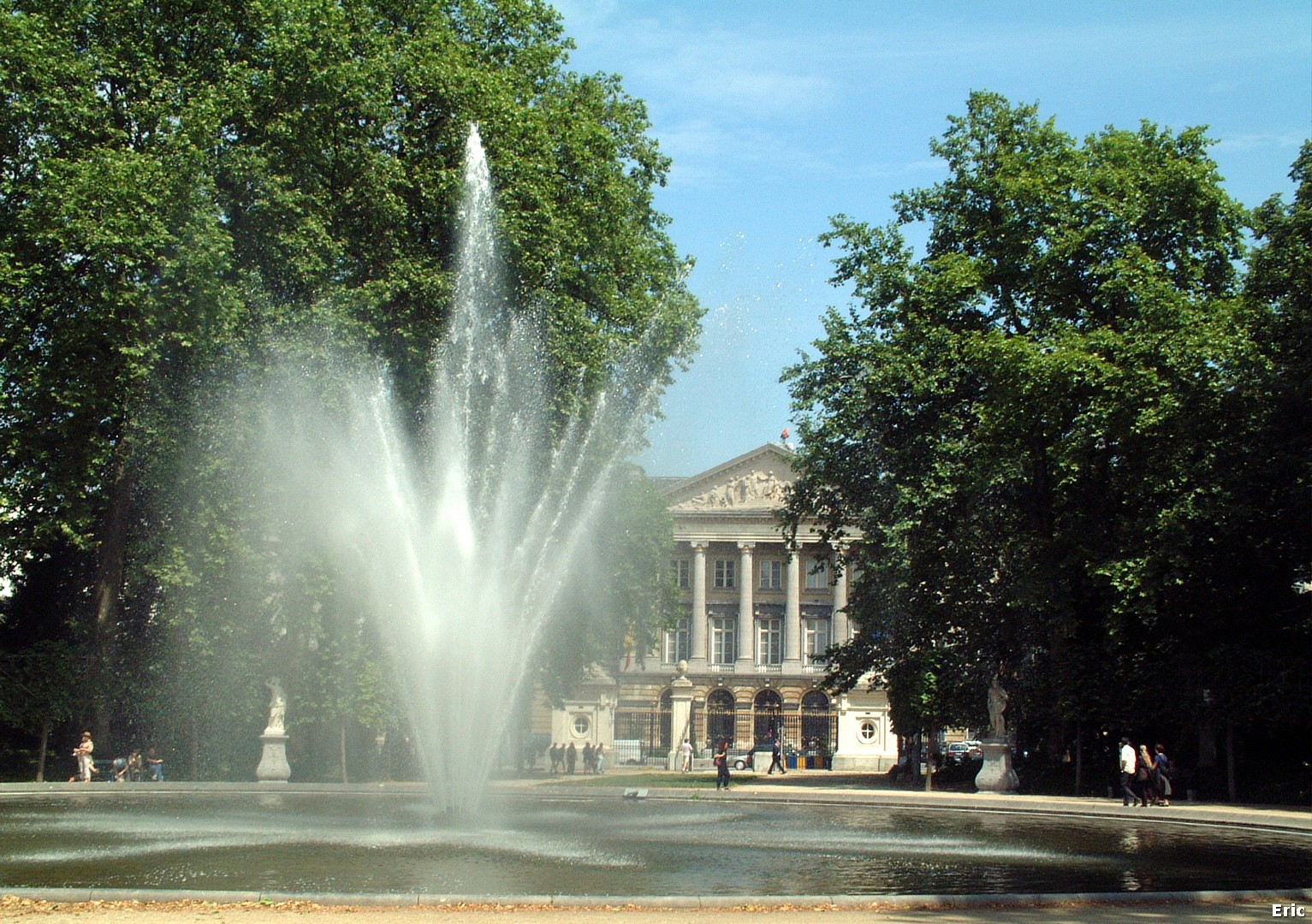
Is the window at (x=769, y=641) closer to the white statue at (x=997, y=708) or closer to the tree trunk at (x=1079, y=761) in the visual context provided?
the white statue at (x=997, y=708)

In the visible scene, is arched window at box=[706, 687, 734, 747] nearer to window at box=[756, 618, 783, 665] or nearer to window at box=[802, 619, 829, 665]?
window at box=[756, 618, 783, 665]

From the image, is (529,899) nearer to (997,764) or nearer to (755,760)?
(997,764)

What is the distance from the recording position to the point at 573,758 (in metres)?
50.4

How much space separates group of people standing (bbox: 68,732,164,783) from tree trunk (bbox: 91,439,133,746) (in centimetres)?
100

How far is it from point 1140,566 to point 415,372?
1669 cm

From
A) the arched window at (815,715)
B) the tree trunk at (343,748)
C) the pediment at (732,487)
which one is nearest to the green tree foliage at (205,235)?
the tree trunk at (343,748)

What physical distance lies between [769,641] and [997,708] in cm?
5568

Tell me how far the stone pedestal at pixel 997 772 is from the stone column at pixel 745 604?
2154 inches

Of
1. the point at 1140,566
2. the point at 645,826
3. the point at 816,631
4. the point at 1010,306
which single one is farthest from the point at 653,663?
the point at 645,826

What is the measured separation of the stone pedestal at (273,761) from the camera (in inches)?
1310

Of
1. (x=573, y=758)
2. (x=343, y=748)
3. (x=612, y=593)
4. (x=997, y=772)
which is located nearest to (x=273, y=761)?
(x=343, y=748)

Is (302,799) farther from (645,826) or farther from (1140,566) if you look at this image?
(1140,566)

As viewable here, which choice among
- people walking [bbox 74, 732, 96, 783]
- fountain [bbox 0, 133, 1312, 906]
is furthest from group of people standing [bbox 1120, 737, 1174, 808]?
people walking [bbox 74, 732, 96, 783]

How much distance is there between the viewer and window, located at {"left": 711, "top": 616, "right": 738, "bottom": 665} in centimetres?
9106
